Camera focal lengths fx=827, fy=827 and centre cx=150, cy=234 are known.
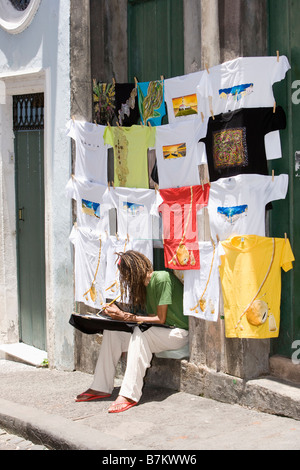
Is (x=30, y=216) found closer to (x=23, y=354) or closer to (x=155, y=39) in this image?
(x=23, y=354)

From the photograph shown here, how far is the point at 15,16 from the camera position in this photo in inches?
343

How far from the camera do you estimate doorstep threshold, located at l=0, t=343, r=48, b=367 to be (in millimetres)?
8578

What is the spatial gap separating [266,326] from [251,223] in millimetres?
763

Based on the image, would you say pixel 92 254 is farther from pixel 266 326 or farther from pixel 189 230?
pixel 266 326

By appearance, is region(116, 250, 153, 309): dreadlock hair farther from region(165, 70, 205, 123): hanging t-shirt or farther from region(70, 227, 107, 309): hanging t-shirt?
region(165, 70, 205, 123): hanging t-shirt

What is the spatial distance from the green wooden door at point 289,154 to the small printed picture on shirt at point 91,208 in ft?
6.69

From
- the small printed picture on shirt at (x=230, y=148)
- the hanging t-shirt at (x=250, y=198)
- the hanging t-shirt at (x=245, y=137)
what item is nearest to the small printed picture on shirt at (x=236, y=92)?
the hanging t-shirt at (x=245, y=137)

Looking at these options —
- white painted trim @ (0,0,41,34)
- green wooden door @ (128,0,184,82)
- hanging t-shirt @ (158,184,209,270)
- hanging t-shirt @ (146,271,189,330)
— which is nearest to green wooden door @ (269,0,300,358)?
hanging t-shirt @ (158,184,209,270)

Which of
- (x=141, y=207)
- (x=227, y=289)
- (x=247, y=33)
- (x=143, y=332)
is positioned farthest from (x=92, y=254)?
(x=247, y=33)

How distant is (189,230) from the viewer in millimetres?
6668

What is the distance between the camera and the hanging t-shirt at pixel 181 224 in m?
6.59

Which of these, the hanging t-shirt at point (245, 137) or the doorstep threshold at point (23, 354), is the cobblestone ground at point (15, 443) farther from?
the hanging t-shirt at point (245, 137)

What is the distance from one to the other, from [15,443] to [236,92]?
3.05 m

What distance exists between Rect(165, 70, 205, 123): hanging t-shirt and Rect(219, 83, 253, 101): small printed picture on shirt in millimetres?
275
